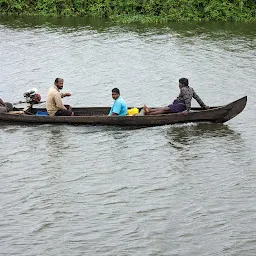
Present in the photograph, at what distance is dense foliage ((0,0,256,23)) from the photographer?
25562mm

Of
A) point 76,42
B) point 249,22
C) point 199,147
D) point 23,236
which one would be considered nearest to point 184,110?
point 199,147

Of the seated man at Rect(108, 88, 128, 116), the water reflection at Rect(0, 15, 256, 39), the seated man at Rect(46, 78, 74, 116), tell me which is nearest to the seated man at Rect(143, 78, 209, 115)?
the seated man at Rect(108, 88, 128, 116)

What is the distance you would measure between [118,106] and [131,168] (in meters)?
2.12

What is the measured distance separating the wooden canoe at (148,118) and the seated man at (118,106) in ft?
0.43

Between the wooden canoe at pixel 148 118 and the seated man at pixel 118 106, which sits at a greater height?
the seated man at pixel 118 106

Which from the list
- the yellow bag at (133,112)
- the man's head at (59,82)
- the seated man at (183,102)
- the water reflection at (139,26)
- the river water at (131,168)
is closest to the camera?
the river water at (131,168)

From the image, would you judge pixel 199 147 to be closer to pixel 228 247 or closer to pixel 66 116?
pixel 66 116

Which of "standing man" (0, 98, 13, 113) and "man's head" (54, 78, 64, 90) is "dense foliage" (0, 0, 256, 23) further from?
"man's head" (54, 78, 64, 90)

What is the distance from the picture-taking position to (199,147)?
11.8 meters

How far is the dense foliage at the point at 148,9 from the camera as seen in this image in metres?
25.6

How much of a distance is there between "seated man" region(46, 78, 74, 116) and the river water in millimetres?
342

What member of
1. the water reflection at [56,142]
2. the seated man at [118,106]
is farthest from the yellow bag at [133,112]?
the water reflection at [56,142]

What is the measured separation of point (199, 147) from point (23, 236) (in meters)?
4.66

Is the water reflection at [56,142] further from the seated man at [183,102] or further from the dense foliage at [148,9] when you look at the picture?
the dense foliage at [148,9]
